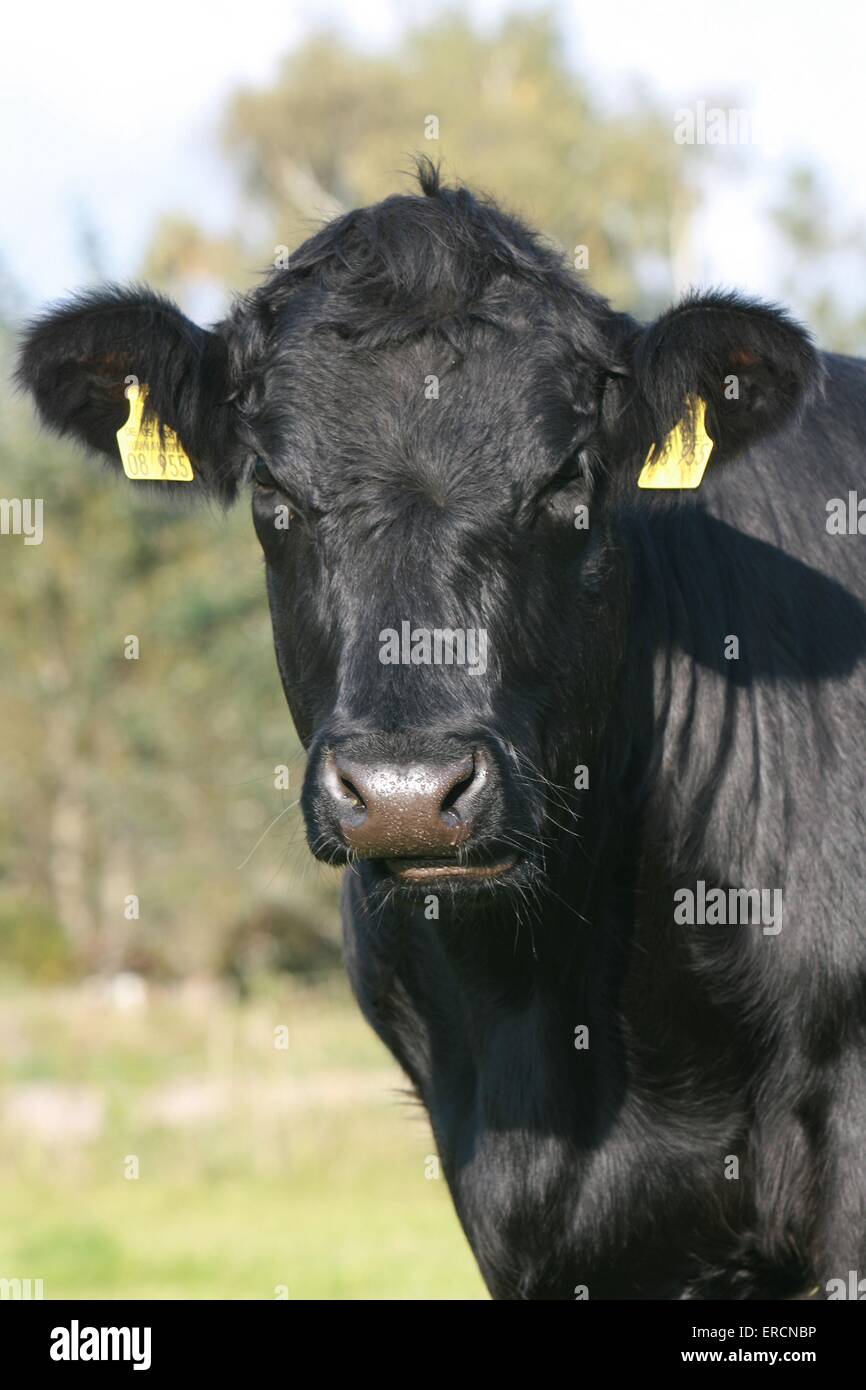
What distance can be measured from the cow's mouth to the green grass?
6.85 m

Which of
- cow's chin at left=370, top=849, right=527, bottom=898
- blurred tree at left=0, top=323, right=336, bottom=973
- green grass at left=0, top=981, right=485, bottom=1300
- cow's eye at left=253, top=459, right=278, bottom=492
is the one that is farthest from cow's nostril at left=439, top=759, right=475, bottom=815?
blurred tree at left=0, top=323, right=336, bottom=973

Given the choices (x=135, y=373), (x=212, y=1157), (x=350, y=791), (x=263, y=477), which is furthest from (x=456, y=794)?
(x=212, y=1157)

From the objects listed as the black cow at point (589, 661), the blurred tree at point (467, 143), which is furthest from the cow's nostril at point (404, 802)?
the blurred tree at point (467, 143)

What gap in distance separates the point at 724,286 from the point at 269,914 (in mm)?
29603

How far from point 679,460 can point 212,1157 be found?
1701 cm

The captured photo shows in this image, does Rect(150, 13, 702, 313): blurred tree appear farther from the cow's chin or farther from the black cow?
the cow's chin

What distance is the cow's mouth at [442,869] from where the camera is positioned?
4254mm

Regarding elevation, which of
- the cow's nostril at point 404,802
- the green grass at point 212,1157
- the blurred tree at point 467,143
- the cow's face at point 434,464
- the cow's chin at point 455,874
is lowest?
the green grass at point 212,1157

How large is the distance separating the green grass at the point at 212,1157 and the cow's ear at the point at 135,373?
22.1ft

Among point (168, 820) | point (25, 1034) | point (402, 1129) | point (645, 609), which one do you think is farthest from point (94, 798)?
point (645, 609)

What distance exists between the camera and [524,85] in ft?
146

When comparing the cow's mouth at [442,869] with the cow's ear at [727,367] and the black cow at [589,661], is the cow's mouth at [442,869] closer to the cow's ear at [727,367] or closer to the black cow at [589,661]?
the black cow at [589,661]

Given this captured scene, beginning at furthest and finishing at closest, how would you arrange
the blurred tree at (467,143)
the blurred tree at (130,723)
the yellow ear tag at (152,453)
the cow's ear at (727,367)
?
1. the blurred tree at (467,143)
2. the blurred tree at (130,723)
3. the yellow ear tag at (152,453)
4. the cow's ear at (727,367)

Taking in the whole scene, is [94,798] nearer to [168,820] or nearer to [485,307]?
[168,820]
